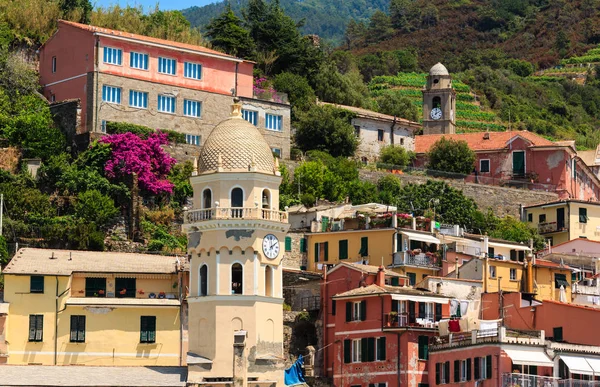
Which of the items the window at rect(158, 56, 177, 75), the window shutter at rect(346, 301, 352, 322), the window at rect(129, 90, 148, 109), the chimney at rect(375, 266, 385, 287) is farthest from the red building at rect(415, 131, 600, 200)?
the window shutter at rect(346, 301, 352, 322)

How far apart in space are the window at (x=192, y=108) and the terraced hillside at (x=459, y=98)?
1577 inches

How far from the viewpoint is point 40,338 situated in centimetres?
7119

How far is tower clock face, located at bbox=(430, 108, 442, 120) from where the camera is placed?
407 feet

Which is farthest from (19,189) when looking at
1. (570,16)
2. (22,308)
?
(570,16)

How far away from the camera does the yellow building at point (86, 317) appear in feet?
233

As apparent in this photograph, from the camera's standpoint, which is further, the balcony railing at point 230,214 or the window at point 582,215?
the window at point 582,215

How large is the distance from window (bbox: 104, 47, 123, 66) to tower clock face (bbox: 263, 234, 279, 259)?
100.0 feet

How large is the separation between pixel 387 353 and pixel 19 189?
80.6 ft

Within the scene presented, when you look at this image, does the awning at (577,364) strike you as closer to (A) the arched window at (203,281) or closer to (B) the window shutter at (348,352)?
(B) the window shutter at (348,352)

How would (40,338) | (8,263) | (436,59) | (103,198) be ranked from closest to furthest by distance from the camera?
(40,338) < (8,263) < (103,198) < (436,59)

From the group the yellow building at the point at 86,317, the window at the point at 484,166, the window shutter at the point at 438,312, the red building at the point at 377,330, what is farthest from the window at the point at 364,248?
the window at the point at 484,166

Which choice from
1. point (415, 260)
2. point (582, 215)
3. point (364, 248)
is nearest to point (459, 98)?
point (582, 215)

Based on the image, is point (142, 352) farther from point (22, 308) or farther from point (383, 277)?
point (383, 277)

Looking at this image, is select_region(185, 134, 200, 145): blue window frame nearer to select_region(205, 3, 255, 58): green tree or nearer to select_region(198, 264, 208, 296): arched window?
select_region(205, 3, 255, 58): green tree
